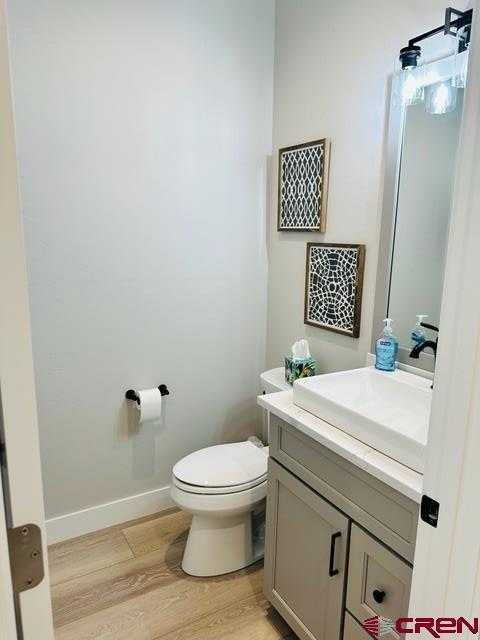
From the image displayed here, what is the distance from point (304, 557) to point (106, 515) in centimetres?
118

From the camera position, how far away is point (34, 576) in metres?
0.54

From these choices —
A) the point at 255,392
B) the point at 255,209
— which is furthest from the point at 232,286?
the point at 255,392

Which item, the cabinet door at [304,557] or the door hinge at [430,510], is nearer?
the door hinge at [430,510]

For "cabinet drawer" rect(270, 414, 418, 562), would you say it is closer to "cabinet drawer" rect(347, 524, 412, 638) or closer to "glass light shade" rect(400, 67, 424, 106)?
"cabinet drawer" rect(347, 524, 412, 638)

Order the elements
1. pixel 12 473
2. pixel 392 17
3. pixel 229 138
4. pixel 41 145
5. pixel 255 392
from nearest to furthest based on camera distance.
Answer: pixel 12 473
pixel 392 17
pixel 41 145
pixel 229 138
pixel 255 392

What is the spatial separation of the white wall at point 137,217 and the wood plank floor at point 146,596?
0.25m

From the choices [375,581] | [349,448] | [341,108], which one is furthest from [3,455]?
[341,108]

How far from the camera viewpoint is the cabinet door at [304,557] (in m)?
1.34

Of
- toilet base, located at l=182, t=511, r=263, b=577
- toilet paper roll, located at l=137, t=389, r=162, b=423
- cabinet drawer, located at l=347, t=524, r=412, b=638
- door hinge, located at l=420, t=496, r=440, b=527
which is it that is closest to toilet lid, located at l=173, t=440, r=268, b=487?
toilet base, located at l=182, t=511, r=263, b=577

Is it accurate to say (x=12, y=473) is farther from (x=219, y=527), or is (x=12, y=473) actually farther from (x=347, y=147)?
(x=347, y=147)

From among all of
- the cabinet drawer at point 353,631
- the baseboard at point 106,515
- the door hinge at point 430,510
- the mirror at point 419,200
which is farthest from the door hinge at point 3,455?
the baseboard at point 106,515

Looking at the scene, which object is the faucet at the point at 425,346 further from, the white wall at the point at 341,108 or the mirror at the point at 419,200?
the white wall at the point at 341,108

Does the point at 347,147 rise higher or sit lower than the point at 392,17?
lower

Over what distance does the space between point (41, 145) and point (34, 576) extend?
5.68 feet
